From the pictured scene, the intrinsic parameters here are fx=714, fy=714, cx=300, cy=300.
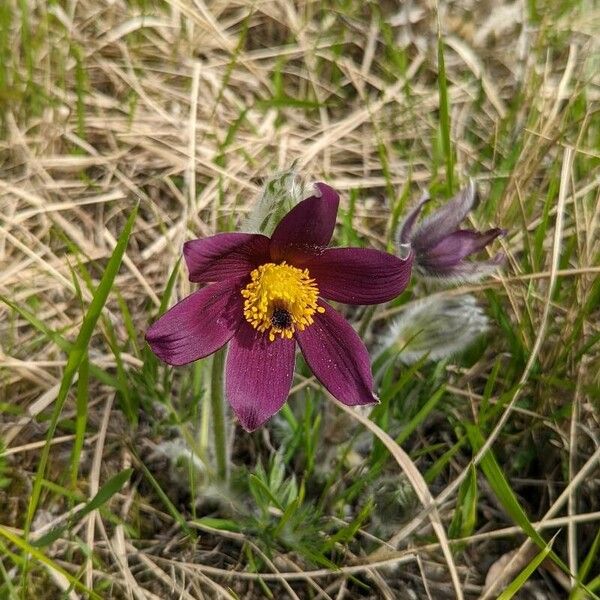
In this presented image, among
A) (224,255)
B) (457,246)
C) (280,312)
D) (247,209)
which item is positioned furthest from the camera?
(247,209)

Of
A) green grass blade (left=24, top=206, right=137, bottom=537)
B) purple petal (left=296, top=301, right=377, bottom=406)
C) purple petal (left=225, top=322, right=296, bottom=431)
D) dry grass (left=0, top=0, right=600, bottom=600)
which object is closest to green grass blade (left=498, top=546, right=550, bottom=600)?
dry grass (left=0, top=0, right=600, bottom=600)

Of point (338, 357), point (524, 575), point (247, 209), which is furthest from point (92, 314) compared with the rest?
point (524, 575)

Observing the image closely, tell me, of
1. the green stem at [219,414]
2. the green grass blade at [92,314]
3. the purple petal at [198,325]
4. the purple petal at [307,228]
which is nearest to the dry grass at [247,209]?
the green stem at [219,414]

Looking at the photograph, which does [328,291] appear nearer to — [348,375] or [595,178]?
A: [348,375]

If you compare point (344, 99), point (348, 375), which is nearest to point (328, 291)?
point (348, 375)

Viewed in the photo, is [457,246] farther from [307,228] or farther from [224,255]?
[224,255]

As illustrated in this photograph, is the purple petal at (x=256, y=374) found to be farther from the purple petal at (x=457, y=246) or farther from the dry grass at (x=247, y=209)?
the purple petal at (x=457, y=246)

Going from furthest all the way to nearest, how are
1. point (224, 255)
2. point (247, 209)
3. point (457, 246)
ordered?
point (247, 209), point (457, 246), point (224, 255)
